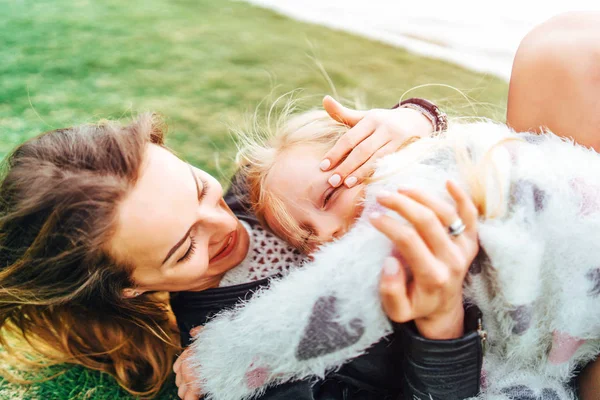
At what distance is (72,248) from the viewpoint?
1.05 metres

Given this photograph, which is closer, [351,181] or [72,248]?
[72,248]

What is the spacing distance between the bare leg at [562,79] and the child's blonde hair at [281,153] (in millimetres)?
449

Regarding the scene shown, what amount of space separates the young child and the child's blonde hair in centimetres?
27

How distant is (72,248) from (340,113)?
2.32 ft

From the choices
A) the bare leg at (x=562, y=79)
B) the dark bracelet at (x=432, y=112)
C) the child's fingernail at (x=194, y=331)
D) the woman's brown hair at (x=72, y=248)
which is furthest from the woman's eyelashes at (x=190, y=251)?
the bare leg at (x=562, y=79)

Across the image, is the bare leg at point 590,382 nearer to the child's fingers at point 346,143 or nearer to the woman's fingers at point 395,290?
the woman's fingers at point 395,290

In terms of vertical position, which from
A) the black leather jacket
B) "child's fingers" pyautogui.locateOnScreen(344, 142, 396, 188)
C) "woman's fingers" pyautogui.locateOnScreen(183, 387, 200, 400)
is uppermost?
"child's fingers" pyautogui.locateOnScreen(344, 142, 396, 188)

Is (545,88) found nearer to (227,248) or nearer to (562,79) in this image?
(562,79)

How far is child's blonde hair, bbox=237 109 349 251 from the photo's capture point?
1284mm

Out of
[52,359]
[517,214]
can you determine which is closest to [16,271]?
[52,359]

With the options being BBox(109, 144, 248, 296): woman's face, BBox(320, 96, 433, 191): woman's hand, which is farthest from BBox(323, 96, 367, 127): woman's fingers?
BBox(109, 144, 248, 296): woman's face

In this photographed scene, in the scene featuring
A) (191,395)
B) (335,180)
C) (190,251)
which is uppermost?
(335,180)

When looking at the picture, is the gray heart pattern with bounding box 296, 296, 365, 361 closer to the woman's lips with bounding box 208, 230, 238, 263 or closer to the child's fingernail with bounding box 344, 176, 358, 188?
the child's fingernail with bounding box 344, 176, 358, 188

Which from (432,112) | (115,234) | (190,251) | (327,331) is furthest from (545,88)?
(115,234)
